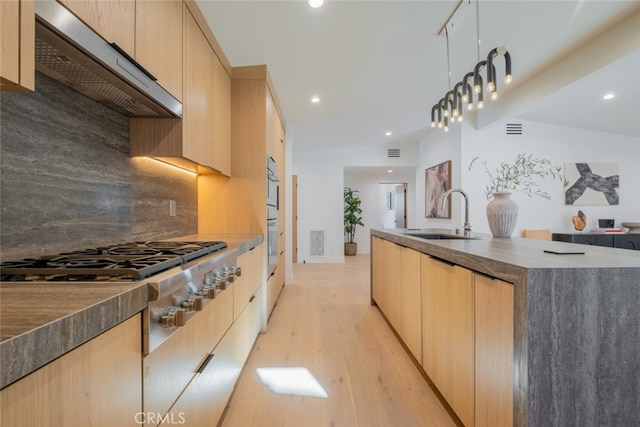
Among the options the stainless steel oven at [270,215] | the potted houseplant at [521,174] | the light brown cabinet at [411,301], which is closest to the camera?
the light brown cabinet at [411,301]

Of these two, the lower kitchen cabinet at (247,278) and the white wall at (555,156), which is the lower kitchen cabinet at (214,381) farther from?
the white wall at (555,156)

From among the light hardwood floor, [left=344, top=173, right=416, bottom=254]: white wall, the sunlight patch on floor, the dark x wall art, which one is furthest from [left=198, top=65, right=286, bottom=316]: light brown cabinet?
[left=344, top=173, right=416, bottom=254]: white wall

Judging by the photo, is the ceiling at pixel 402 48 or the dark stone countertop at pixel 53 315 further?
the ceiling at pixel 402 48

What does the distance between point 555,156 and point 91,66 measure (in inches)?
237

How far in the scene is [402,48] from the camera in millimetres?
2707

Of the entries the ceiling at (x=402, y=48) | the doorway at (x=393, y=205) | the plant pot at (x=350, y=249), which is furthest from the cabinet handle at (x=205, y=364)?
the doorway at (x=393, y=205)

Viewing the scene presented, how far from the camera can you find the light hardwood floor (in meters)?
1.51

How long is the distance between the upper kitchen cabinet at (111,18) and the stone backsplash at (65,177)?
309 mm

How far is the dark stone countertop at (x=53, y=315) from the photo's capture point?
0.41 m

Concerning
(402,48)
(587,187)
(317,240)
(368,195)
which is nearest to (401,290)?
(402,48)

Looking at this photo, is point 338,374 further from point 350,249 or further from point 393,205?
point 393,205

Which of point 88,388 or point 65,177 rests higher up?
point 65,177

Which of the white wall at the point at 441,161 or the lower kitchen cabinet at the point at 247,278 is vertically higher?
the white wall at the point at 441,161

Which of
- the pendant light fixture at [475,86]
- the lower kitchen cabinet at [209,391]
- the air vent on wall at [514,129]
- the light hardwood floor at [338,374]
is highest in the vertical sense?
the air vent on wall at [514,129]
